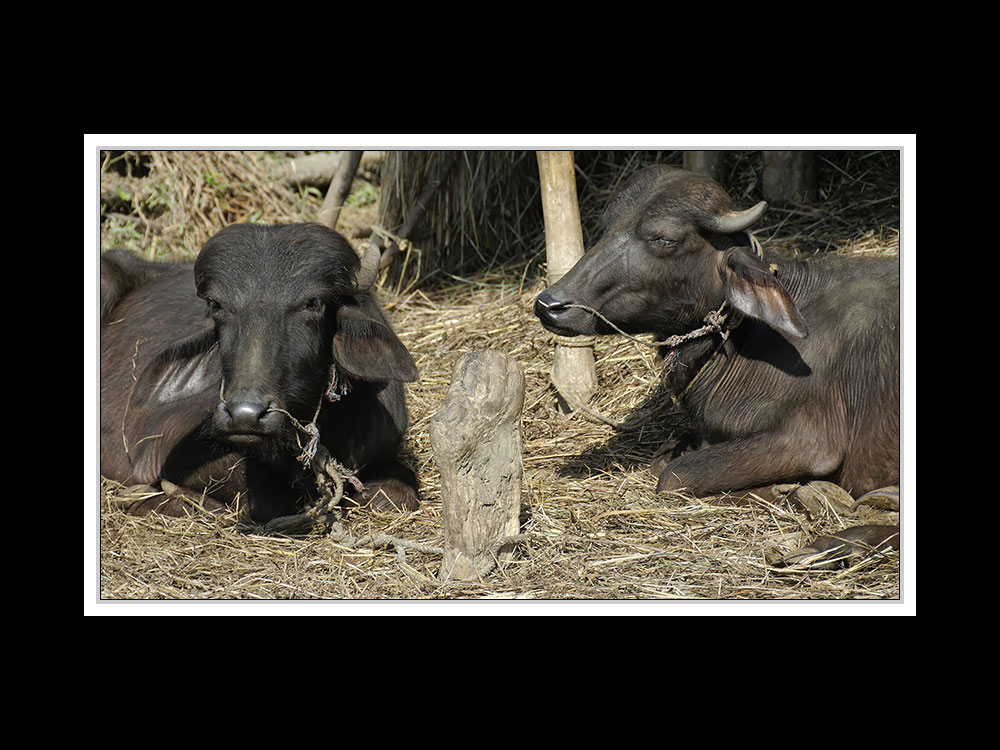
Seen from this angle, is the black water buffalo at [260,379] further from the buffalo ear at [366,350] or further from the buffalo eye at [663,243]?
the buffalo eye at [663,243]

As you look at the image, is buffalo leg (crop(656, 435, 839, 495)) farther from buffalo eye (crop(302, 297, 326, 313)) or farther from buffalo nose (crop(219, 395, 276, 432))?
buffalo nose (crop(219, 395, 276, 432))

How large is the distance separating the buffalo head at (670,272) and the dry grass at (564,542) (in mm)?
895

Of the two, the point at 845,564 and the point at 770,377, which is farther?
the point at 770,377

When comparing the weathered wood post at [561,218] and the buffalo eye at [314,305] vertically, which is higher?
the weathered wood post at [561,218]

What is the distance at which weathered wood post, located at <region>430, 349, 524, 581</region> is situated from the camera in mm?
4812

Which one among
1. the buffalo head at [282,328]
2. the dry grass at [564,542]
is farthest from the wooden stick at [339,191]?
the buffalo head at [282,328]

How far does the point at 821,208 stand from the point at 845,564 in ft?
Result: 12.5

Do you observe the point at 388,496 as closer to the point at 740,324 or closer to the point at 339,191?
the point at 740,324

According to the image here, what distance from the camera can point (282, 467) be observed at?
5.86 meters

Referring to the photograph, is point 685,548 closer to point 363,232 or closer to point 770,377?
point 770,377

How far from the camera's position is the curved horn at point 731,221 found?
5.77 metres
